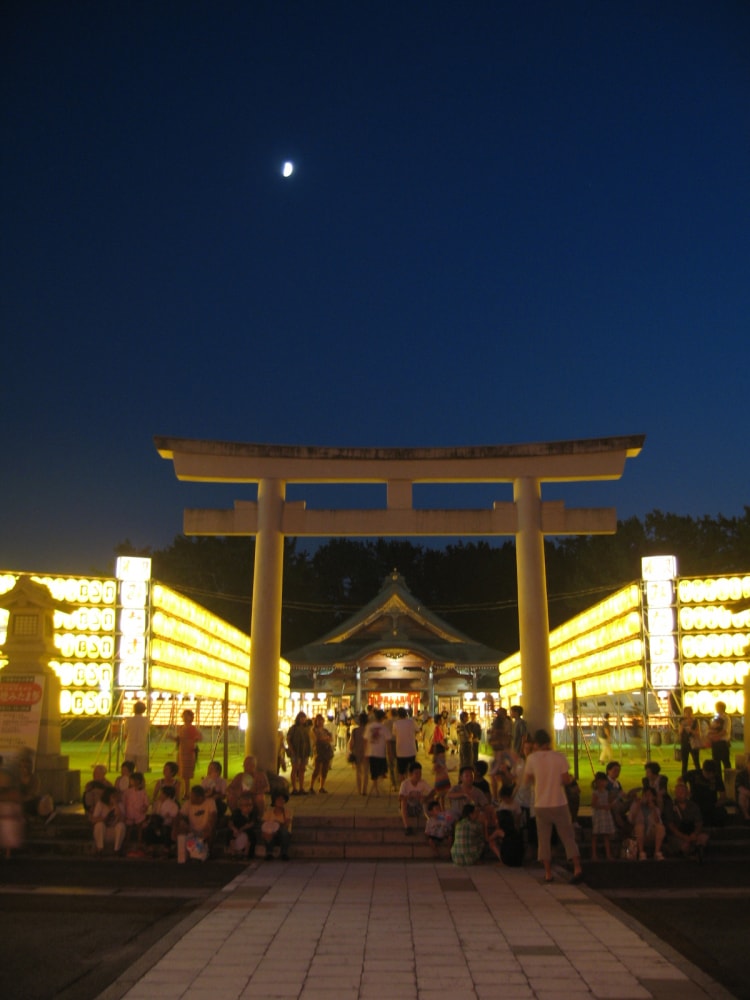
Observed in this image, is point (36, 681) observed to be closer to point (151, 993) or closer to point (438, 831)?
point (438, 831)

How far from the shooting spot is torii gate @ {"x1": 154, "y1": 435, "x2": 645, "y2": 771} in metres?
18.1

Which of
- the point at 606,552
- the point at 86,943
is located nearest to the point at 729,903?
the point at 86,943

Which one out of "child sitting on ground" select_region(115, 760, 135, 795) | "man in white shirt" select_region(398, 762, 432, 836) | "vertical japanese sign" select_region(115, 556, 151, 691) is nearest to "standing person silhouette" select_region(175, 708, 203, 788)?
"child sitting on ground" select_region(115, 760, 135, 795)

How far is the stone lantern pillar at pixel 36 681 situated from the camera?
13859 millimetres

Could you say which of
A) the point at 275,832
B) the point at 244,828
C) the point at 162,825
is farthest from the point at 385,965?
the point at 162,825

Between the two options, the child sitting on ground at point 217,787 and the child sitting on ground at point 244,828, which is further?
the child sitting on ground at point 217,787

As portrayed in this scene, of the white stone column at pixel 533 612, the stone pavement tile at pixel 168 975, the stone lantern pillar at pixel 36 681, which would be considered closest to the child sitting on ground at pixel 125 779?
the stone lantern pillar at pixel 36 681

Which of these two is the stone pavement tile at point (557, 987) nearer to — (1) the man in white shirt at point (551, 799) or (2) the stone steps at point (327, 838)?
(1) the man in white shirt at point (551, 799)

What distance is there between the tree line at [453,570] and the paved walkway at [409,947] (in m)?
33.5

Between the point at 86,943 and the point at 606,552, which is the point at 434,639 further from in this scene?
the point at 86,943

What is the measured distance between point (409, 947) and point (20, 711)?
29.7 feet

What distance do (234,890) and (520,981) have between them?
14.3 ft

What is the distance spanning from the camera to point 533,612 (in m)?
17.9

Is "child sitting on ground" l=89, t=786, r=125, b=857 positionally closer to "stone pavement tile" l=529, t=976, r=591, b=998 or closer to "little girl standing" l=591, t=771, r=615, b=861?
"little girl standing" l=591, t=771, r=615, b=861
